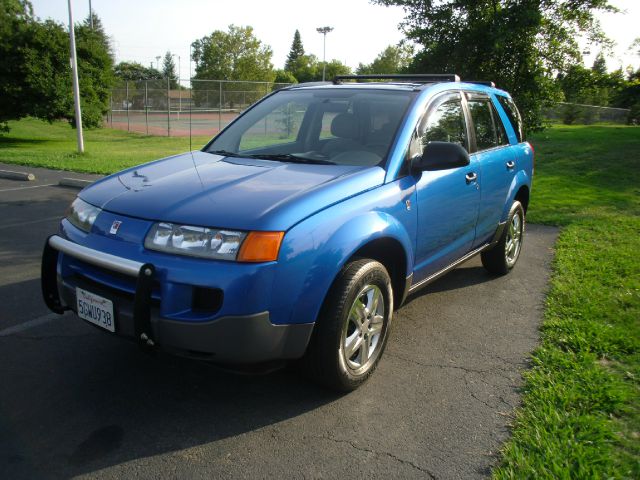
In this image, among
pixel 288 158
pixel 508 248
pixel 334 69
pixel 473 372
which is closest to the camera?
pixel 473 372

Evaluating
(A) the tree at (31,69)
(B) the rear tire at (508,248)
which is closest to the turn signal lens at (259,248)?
(B) the rear tire at (508,248)

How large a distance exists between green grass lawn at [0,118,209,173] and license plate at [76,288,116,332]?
9.30 m

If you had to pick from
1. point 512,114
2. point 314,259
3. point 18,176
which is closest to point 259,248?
point 314,259

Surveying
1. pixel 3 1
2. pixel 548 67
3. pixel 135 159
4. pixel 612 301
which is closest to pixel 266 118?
pixel 612 301

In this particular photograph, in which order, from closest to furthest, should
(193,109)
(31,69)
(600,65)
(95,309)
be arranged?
(95,309)
(600,65)
(31,69)
(193,109)

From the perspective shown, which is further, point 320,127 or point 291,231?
point 320,127

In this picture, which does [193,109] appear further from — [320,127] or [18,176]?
[320,127]

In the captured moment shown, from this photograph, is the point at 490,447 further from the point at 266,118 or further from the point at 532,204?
the point at 532,204

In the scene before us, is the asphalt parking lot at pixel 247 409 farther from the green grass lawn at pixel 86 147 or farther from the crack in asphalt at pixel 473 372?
the green grass lawn at pixel 86 147

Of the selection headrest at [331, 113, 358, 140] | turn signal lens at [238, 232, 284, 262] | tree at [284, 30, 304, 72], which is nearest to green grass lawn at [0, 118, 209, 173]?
headrest at [331, 113, 358, 140]

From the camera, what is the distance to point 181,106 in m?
30.4

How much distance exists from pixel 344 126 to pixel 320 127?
0.93ft

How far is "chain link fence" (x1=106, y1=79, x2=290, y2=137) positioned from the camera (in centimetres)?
2694

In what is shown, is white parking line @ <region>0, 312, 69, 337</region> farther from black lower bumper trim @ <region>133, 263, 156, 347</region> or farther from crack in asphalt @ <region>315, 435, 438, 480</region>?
crack in asphalt @ <region>315, 435, 438, 480</region>
